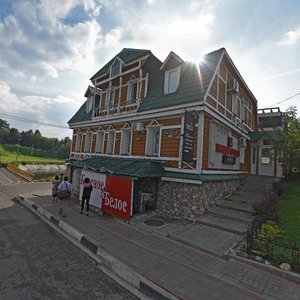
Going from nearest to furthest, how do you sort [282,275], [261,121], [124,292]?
[124,292] → [282,275] → [261,121]

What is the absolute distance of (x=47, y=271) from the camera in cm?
560

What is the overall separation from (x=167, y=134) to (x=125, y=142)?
408cm

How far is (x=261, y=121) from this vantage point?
81.8ft

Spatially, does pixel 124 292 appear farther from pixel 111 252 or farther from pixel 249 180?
pixel 249 180

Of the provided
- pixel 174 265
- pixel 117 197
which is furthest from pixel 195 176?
pixel 174 265

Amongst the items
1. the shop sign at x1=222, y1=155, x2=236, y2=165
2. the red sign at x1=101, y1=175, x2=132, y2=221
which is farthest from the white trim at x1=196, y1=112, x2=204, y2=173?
the red sign at x1=101, y1=175, x2=132, y2=221

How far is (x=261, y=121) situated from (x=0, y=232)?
26457 millimetres

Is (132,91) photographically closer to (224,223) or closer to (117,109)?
(117,109)

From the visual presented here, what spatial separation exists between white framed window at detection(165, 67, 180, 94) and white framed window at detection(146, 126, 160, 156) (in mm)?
2408

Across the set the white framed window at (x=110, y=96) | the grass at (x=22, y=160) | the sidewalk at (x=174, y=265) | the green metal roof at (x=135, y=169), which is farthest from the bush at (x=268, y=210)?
the grass at (x=22, y=160)

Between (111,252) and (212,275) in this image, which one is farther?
(111,252)

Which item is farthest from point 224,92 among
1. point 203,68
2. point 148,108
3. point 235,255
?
point 235,255

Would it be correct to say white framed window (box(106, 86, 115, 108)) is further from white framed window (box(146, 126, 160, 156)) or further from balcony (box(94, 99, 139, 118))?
white framed window (box(146, 126, 160, 156))

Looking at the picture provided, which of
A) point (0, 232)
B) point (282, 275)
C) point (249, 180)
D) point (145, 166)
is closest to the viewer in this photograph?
point (282, 275)
